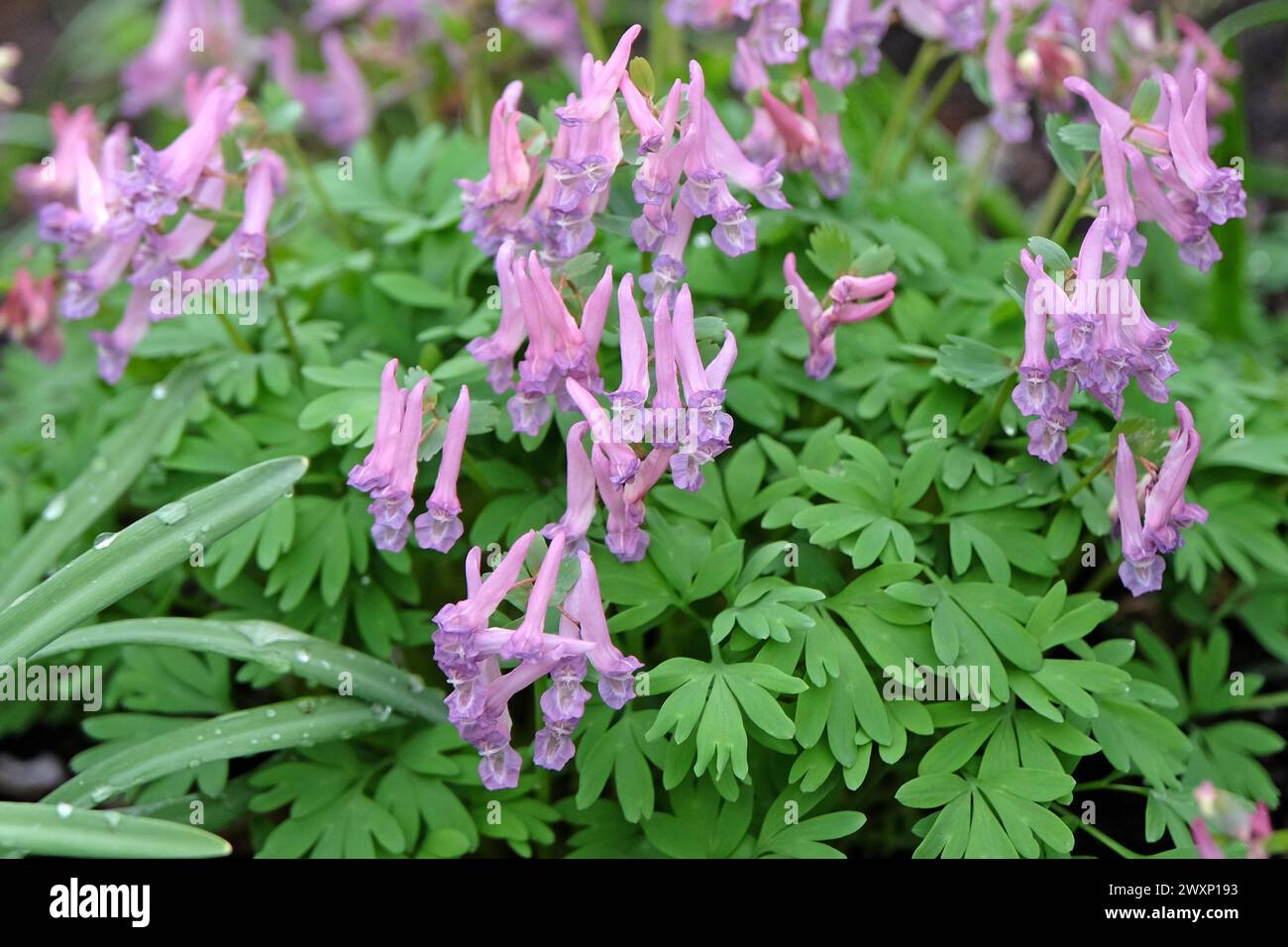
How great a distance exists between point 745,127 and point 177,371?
1.48 meters

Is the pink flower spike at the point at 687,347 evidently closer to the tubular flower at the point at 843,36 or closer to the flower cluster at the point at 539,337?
the flower cluster at the point at 539,337

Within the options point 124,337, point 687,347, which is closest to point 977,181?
point 687,347

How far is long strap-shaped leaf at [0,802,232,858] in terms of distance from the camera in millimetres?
1727

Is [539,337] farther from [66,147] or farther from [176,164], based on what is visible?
[66,147]

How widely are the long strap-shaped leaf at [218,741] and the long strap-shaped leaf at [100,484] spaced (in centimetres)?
46

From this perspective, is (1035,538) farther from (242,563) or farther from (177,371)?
(177,371)

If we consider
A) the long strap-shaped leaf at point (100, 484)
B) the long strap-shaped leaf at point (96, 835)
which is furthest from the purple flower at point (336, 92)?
the long strap-shaped leaf at point (96, 835)

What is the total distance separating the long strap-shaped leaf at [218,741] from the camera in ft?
6.58

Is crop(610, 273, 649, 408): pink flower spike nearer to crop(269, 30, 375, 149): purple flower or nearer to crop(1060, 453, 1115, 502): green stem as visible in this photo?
crop(1060, 453, 1115, 502): green stem

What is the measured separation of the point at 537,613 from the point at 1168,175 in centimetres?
128

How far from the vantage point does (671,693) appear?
1.93 meters

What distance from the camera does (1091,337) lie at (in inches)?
72.1

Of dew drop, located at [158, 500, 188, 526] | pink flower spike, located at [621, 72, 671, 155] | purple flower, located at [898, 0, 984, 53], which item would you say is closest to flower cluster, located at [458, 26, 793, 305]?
pink flower spike, located at [621, 72, 671, 155]
